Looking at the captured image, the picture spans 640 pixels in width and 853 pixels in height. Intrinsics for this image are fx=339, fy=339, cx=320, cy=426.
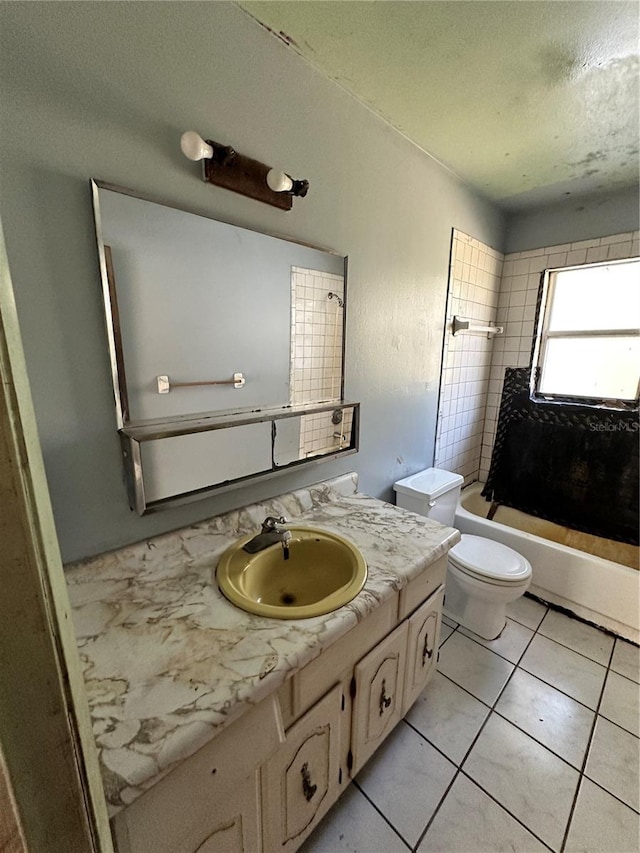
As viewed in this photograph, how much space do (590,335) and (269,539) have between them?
2.39 m

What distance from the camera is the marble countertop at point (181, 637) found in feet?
1.77

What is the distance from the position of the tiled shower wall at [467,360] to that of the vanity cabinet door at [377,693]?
127 cm

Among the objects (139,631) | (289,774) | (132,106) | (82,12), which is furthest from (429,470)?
(82,12)

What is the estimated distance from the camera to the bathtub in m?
1.70

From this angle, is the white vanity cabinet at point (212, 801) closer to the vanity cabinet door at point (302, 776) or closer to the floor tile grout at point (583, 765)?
the vanity cabinet door at point (302, 776)

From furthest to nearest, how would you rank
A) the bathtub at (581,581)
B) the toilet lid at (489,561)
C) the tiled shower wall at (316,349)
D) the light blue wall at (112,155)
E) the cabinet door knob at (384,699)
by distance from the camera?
the bathtub at (581,581) → the toilet lid at (489,561) → the tiled shower wall at (316,349) → the cabinet door knob at (384,699) → the light blue wall at (112,155)

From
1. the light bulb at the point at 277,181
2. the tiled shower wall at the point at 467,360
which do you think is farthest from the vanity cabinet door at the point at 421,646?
the light bulb at the point at 277,181

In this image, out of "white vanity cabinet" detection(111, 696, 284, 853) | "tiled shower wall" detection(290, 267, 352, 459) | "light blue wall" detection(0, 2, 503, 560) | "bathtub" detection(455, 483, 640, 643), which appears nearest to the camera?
"white vanity cabinet" detection(111, 696, 284, 853)

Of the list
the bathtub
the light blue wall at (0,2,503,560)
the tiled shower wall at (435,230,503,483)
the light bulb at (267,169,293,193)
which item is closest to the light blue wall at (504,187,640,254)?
the tiled shower wall at (435,230,503,483)

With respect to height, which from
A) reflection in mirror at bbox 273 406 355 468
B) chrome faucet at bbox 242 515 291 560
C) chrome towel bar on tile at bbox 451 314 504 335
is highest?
chrome towel bar on tile at bbox 451 314 504 335

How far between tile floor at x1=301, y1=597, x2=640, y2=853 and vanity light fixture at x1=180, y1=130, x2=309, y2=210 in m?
1.93

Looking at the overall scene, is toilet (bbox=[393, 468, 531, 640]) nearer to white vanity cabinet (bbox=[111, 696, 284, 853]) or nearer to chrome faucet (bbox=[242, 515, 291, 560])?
chrome faucet (bbox=[242, 515, 291, 560])

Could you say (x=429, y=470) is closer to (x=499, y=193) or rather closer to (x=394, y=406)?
(x=394, y=406)

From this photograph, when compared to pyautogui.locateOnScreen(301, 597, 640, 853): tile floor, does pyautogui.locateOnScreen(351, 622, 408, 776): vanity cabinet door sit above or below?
above
